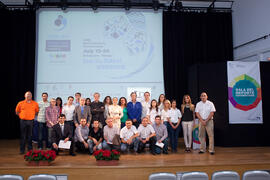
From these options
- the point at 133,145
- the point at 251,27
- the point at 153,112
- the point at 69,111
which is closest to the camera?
the point at 133,145

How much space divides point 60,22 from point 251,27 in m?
6.98

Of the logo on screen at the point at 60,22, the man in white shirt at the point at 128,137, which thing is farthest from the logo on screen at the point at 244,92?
the logo on screen at the point at 60,22

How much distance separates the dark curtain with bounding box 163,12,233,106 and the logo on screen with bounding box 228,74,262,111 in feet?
8.19

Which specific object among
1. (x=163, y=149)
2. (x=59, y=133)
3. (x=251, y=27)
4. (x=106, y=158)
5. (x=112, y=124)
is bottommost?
(x=163, y=149)

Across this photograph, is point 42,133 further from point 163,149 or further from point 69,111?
point 163,149

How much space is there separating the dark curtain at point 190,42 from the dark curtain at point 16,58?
16.6 ft

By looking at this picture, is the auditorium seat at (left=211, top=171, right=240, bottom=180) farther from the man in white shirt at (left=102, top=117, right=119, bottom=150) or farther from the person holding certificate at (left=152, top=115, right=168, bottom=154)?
the man in white shirt at (left=102, top=117, right=119, bottom=150)

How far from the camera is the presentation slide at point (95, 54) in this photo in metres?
7.70

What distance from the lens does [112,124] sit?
5164 millimetres

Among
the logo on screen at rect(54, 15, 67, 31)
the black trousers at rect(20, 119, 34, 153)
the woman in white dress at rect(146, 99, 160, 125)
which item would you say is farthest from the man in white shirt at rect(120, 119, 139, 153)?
the logo on screen at rect(54, 15, 67, 31)

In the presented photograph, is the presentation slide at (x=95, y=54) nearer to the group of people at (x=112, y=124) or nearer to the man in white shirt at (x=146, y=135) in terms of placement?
the group of people at (x=112, y=124)

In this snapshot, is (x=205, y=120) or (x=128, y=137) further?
(x=128, y=137)

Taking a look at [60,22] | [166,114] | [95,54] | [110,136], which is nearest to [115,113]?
[110,136]

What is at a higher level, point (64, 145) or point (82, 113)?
point (82, 113)
